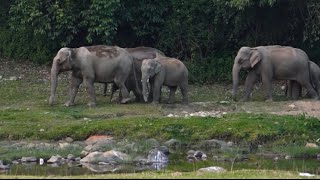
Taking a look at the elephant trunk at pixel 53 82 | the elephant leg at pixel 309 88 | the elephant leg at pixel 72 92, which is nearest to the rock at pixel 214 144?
the elephant leg at pixel 72 92

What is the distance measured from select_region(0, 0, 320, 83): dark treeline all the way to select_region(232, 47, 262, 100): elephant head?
3364mm

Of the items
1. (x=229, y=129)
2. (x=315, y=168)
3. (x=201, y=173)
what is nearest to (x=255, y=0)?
(x=229, y=129)

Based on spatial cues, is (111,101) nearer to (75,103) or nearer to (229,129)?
(75,103)

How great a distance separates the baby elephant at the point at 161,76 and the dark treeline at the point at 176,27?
5.30m

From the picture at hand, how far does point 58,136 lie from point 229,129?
4.73 metres

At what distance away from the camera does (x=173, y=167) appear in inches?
886

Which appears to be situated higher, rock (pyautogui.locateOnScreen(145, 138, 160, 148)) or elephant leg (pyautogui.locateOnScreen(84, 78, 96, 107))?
elephant leg (pyautogui.locateOnScreen(84, 78, 96, 107))

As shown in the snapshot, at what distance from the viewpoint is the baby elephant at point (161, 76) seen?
31547 millimetres

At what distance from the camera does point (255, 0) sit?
3591 cm

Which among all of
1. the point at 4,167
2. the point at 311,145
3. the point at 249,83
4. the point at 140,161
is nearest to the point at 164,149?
the point at 140,161

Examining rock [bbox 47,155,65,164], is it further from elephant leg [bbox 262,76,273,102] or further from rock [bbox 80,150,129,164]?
elephant leg [bbox 262,76,273,102]

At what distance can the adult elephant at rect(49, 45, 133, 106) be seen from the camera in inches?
1242

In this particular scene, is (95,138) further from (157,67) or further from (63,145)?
(157,67)

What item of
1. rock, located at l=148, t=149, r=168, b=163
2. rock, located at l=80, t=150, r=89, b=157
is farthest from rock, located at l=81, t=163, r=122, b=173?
rock, located at l=148, t=149, r=168, b=163
